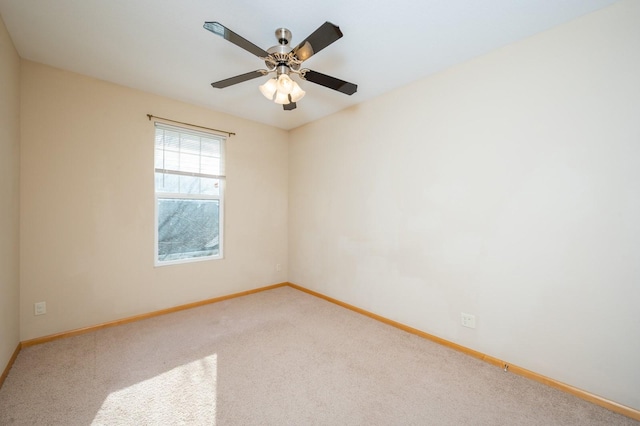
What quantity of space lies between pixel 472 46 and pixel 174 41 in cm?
242

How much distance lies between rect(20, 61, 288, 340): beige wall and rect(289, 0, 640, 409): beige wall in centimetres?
244

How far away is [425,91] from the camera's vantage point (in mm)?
2639

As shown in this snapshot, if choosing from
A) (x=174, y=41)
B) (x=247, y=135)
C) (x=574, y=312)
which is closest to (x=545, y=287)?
(x=574, y=312)

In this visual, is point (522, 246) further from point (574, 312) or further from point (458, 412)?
point (458, 412)

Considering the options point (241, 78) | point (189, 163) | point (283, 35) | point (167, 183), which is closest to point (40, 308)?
point (167, 183)

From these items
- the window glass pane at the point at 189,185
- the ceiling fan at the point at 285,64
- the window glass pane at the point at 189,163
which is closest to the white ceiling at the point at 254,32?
the ceiling fan at the point at 285,64

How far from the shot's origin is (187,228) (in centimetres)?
342

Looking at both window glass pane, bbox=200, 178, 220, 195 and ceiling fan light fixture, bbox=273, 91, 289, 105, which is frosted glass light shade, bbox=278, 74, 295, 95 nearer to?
ceiling fan light fixture, bbox=273, 91, 289, 105

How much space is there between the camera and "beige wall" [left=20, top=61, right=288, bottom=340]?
243 cm

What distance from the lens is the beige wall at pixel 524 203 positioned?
1688mm

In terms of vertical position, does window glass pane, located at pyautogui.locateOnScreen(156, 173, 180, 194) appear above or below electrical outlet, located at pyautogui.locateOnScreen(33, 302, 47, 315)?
above

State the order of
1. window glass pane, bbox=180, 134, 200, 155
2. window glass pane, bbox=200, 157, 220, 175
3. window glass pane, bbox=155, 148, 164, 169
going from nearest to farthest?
window glass pane, bbox=155, 148, 164, 169, window glass pane, bbox=180, 134, 200, 155, window glass pane, bbox=200, 157, 220, 175

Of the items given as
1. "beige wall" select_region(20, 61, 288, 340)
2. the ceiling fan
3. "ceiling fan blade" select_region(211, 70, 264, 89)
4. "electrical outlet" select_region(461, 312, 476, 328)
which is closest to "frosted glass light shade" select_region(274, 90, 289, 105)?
the ceiling fan

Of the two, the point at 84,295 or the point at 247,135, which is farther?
the point at 247,135
